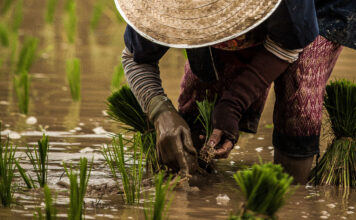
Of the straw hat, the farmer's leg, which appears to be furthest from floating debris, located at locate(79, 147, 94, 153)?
the straw hat

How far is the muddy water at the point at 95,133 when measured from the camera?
264 cm

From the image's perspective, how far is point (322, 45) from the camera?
2.94 metres

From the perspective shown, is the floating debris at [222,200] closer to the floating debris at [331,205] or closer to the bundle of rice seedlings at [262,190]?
the floating debris at [331,205]

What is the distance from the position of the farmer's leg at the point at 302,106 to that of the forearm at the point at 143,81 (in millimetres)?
504

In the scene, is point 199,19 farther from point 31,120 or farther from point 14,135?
point 31,120

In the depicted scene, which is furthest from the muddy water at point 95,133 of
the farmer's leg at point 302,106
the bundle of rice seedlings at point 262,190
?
the bundle of rice seedlings at point 262,190

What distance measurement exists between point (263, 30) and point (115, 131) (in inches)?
60.2

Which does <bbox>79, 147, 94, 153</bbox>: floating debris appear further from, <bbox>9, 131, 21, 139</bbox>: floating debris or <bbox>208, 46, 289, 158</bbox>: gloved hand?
<bbox>208, 46, 289, 158</bbox>: gloved hand

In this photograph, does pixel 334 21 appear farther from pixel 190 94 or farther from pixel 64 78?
pixel 64 78

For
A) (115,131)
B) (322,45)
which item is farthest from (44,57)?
(322,45)

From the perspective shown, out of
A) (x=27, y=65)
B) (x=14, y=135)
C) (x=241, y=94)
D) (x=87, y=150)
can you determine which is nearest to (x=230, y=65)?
(x=241, y=94)

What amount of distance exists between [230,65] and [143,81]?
0.39 metres

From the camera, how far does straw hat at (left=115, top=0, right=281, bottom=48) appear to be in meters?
2.32

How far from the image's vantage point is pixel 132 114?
3146mm
